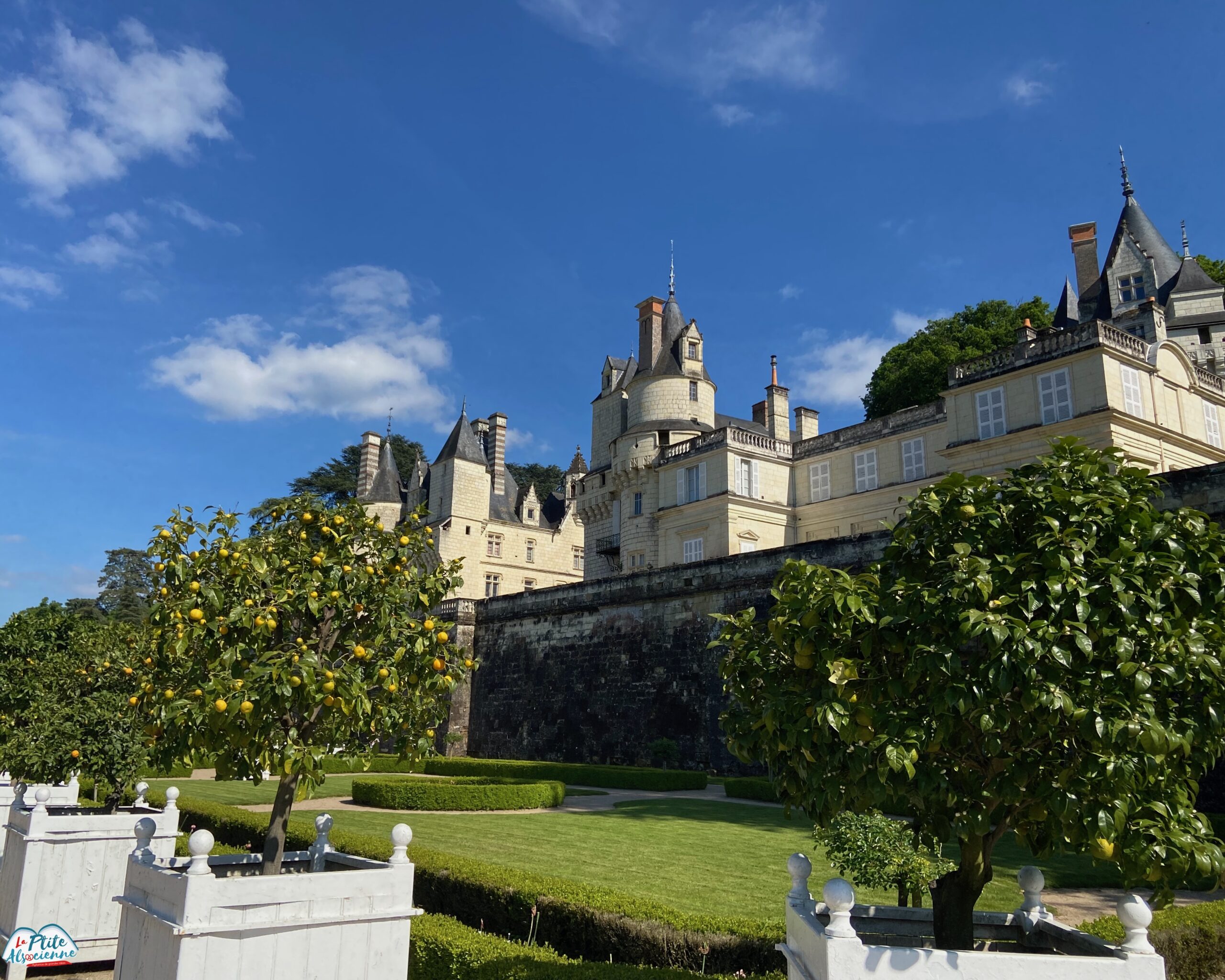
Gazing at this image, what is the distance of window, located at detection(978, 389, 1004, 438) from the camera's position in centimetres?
2481

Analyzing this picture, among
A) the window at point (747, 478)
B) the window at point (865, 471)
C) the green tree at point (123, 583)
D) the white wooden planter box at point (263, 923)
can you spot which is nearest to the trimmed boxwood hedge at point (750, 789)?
the white wooden planter box at point (263, 923)

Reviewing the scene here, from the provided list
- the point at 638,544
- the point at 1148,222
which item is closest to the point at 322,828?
the point at 638,544

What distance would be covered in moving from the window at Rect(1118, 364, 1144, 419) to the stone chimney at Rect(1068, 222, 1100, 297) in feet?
62.8

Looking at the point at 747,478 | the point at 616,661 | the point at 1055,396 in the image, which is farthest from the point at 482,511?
the point at 1055,396

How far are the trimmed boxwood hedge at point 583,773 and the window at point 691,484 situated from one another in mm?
11430

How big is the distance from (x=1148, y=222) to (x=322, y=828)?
147 feet

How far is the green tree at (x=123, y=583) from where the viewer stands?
58375mm

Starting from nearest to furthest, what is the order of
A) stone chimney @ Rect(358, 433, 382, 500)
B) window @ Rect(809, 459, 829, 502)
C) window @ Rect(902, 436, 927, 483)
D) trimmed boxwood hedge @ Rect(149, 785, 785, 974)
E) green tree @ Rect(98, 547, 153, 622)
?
trimmed boxwood hedge @ Rect(149, 785, 785, 974) → window @ Rect(902, 436, 927, 483) → window @ Rect(809, 459, 829, 502) → stone chimney @ Rect(358, 433, 382, 500) → green tree @ Rect(98, 547, 153, 622)

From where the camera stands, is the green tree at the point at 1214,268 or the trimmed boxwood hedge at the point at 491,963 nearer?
the trimmed boxwood hedge at the point at 491,963

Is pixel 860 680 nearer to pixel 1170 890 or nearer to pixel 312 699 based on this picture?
pixel 1170 890

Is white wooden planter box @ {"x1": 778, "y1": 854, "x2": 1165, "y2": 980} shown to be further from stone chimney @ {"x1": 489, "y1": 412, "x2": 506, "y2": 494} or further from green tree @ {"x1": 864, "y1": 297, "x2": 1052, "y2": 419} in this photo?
stone chimney @ {"x1": 489, "y1": 412, "x2": 506, "y2": 494}

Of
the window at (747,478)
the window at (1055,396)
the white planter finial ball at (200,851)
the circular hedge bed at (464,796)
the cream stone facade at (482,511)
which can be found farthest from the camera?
the cream stone facade at (482,511)

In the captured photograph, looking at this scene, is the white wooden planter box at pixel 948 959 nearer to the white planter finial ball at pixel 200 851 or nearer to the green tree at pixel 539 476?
the white planter finial ball at pixel 200 851

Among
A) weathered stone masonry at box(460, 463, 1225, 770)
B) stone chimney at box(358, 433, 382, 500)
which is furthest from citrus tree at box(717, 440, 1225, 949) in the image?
stone chimney at box(358, 433, 382, 500)
